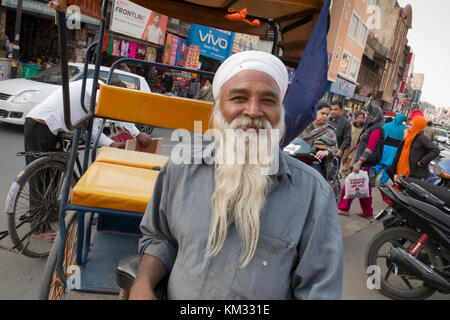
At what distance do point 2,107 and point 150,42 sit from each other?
1077 cm

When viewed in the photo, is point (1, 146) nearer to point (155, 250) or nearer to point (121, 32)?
point (155, 250)

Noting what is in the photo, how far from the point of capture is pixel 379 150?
18.6ft

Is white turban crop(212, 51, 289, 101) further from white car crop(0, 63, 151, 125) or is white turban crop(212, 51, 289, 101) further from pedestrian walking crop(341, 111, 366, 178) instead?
pedestrian walking crop(341, 111, 366, 178)

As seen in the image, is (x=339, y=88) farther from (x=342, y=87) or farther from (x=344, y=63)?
(x=344, y=63)

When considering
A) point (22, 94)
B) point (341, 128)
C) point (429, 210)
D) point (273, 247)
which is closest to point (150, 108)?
point (273, 247)

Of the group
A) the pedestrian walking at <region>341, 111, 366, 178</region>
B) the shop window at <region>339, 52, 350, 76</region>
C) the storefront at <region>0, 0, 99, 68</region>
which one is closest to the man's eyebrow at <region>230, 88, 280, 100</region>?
the pedestrian walking at <region>341, 111, 366, 178</region>

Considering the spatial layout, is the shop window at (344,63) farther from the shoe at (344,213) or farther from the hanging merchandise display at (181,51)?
the shoe at (344,213)

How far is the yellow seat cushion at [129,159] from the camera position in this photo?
2.60 m

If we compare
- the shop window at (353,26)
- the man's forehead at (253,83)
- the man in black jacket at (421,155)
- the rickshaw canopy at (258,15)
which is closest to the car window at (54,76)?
Result: the rickshaw canopy at (258,15)

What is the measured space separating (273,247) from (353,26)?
103 ft

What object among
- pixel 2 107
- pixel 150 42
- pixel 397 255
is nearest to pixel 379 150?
pixel 397 255

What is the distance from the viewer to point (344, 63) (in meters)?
28.8

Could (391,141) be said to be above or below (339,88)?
below

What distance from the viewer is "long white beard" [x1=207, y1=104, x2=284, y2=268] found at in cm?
134
